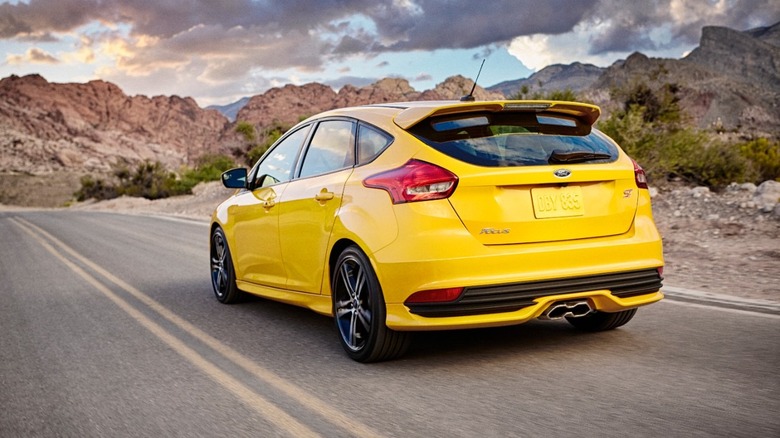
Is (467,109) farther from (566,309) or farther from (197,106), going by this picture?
(197,106)

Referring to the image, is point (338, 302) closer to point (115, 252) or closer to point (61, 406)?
point (61, 406)

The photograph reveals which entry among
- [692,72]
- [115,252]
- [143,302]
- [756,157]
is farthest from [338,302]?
[692,72]

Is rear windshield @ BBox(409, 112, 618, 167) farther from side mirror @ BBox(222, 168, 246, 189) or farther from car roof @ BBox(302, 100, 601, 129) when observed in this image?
side mirror @ BBox(222, 168, 246, 189)

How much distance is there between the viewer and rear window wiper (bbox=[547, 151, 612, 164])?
5035 mm

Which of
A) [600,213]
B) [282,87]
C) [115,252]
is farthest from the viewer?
[282,87]

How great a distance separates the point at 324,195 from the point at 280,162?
147 centimetres

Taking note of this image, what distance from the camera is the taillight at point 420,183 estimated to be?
4.84 m

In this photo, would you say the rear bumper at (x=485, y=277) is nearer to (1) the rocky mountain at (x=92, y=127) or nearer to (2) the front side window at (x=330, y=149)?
(2) the front side window at (x=330, y=149)

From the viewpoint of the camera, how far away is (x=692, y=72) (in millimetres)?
103875

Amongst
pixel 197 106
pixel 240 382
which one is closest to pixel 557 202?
pixel 240 382

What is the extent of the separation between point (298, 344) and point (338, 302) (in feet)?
2.43

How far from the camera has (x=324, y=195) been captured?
5.76 m

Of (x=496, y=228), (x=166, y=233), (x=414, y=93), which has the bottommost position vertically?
(x=166, y=233)

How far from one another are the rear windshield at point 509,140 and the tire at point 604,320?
4.09ft
